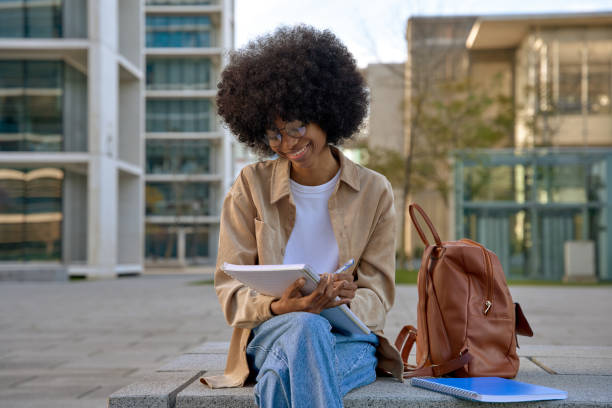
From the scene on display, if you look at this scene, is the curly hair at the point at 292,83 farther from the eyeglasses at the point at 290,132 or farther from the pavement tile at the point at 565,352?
the pavement tile at the point at 565,352

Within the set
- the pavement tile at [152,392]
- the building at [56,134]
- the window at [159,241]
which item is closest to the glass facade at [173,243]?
the window at [159,241]

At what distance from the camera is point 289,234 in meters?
3.04

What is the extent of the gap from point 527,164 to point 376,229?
2098 centimetres

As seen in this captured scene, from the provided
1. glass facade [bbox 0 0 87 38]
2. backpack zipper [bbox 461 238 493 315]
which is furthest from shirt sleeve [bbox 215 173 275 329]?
glass facade [bbox 0 0 87 38]

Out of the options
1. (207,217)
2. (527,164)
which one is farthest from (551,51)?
(207,217)

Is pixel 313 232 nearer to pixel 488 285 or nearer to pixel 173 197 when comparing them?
pixel 488 285

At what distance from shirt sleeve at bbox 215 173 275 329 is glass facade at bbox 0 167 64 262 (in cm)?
2110

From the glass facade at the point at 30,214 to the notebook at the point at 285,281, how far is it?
21514 mm

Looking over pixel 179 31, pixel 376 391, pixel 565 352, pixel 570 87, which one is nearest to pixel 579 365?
pixel 565 352

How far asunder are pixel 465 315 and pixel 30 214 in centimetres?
2175

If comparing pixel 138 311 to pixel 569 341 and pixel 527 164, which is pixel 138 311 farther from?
pixel 527 164

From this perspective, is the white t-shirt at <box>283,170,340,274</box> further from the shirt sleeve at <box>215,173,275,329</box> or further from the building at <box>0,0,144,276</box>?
the building at <box>0,0,144,276</box>

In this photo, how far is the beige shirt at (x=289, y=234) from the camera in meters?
2.89

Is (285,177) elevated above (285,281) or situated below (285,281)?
above
